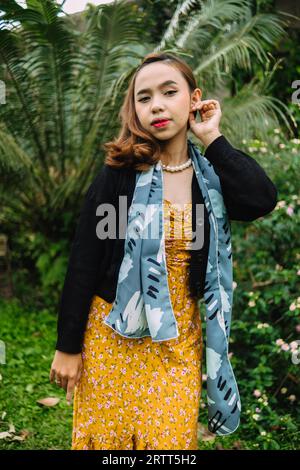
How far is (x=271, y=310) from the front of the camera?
3.51 meters

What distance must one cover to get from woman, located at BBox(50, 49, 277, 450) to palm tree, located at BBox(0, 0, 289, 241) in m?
2.49

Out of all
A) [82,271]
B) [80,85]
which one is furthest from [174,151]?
[80,85]

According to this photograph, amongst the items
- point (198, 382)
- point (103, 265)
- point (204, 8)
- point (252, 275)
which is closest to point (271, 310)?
point (252, 275)

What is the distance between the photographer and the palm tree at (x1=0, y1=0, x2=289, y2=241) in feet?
15.3

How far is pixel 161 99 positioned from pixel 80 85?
3.45 m

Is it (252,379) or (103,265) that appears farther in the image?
(252,379)

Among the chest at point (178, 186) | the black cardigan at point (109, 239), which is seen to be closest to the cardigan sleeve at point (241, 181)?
the black cardigan at point (109, 239)

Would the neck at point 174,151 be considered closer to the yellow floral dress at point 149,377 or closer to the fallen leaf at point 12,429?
the yellow floral dress at point 149,377

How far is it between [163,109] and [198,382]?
923 mm

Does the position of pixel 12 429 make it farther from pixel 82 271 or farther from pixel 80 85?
pixel 80 85

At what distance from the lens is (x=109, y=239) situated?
6.31 ft

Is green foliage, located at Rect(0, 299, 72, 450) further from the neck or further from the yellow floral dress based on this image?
the neck

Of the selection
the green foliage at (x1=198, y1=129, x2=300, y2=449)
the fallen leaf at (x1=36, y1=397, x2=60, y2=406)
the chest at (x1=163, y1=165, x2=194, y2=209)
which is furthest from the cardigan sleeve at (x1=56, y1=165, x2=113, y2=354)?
the fallen leaf at (x1=36, y1=397, x2=60, y2=406)
